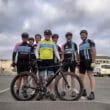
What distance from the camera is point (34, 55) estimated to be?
1214cm

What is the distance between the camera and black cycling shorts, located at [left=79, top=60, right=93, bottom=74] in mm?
12453

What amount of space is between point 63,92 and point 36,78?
2.45 feet

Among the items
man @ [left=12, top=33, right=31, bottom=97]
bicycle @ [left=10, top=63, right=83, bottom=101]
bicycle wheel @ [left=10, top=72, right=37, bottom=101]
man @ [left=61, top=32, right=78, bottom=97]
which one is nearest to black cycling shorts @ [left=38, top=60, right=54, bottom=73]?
bicycle @ [left=10, top=63, right=83, bottom=101]

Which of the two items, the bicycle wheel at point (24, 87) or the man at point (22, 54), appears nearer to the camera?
the bicycle wheel at point (24, 87)

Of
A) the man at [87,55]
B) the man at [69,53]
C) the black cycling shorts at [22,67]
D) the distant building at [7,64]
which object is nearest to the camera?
the black cycling shorts at [22,67]

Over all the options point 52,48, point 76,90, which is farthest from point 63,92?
point 52,48

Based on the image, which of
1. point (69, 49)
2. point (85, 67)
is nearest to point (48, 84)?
point (85, 67)

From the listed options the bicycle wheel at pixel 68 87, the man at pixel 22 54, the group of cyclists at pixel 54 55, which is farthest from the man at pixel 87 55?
the man at pixel 22 54

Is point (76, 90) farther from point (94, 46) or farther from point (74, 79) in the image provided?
point (94, 46)

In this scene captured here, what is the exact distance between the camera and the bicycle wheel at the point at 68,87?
11.3m

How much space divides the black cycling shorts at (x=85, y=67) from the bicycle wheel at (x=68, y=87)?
0.98 meters

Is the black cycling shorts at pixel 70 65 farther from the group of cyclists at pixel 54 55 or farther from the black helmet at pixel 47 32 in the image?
the black helmet at pixel 47 32

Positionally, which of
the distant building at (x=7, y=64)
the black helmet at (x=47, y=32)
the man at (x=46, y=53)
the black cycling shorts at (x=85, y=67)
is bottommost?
the black cycling shorts at (x=85, y=67)

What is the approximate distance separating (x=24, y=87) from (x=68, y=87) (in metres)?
1.10
